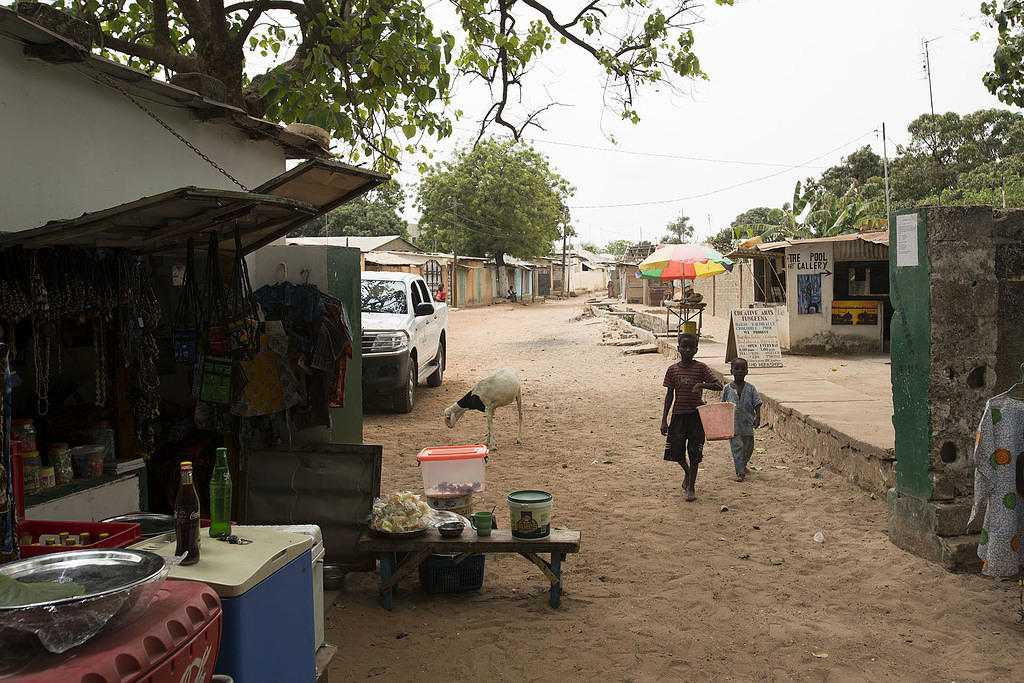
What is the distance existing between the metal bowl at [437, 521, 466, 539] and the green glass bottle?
176 cm

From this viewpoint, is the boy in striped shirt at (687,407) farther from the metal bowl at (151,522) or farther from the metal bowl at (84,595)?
the metal bowl at (84,595)

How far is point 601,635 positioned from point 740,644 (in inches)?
29.6

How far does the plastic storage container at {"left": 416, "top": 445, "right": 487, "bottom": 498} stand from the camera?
211 inches

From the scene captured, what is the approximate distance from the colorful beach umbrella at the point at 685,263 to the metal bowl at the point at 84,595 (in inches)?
530

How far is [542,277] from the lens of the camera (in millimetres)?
65000

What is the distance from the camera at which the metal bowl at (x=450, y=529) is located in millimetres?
4438

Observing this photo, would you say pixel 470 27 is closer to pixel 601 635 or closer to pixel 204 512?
pixel 204 512

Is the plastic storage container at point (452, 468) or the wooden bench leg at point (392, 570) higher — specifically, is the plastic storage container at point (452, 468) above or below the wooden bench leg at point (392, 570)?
above

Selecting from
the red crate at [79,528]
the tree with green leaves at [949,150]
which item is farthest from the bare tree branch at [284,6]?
the tree with green leaves at [949,150]

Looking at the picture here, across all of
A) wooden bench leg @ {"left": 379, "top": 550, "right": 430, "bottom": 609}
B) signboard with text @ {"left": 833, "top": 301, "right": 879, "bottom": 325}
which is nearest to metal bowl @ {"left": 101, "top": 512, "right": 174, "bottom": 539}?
wooden bench leg @ {"left": 379, "top": 550, "right": 430, "bottom": 609}

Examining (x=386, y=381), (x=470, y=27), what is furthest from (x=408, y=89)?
(x=386, y=381)

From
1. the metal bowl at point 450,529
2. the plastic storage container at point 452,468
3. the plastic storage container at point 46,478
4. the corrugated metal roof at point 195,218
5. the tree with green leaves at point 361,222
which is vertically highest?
the tree with green leaves at point 361,222

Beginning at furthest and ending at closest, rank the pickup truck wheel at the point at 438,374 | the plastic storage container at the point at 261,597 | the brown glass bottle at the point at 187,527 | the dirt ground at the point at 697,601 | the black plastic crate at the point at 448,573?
the pickup truck wheel at the point at 438,374 → the black plastic crate at the point at 448,573 → the dirt ground at the point at 697,601 → the brown glass bottle at the point at 187,527 → the plastic storage container at the point at 261,597

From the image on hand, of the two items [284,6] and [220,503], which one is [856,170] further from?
[220,503]
